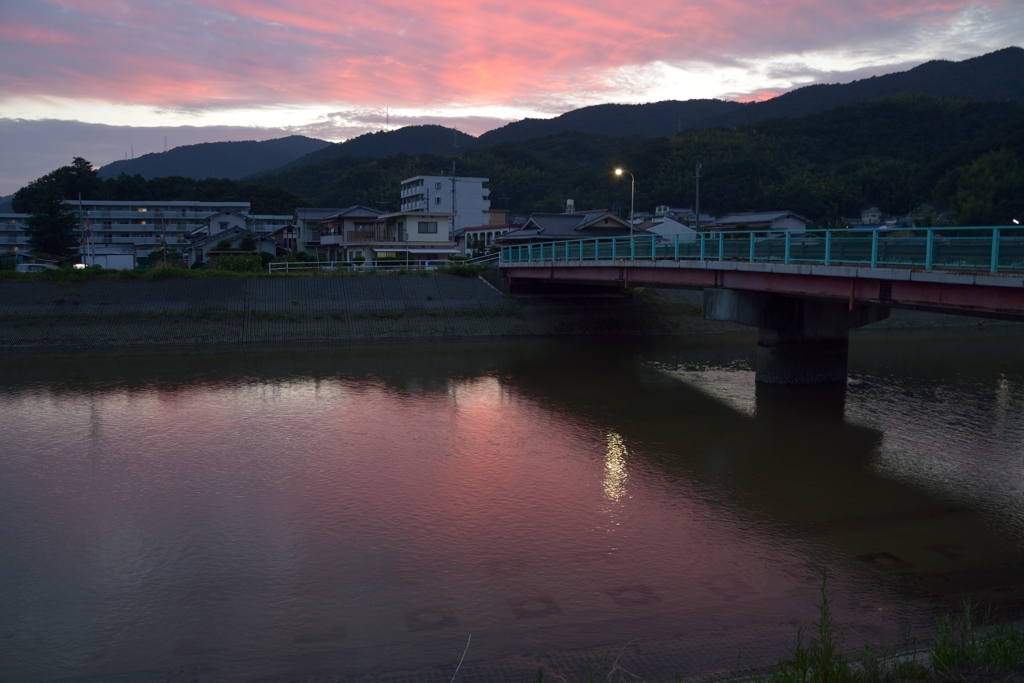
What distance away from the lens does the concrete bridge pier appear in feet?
78.0

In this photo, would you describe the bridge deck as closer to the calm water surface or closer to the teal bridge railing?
the teal bridge railing

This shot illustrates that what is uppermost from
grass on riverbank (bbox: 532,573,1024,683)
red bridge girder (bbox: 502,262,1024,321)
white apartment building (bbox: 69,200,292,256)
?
white apartment building (bbox: 69,200,292,256)

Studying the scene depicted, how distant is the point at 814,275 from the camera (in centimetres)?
1909

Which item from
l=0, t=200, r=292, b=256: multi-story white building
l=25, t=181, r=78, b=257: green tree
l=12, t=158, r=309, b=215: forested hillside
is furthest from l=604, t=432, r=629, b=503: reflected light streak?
l=12, t=158, r=309, b=215: forested hillside

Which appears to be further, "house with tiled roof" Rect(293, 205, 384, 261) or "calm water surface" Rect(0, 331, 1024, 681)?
"house with tiled roof" Rect(293, 205, 384, 261)

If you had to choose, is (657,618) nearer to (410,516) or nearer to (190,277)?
(410,516)

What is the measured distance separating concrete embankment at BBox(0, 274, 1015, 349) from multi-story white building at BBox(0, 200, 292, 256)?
49964mm

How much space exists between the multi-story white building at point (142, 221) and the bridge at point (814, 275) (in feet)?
225

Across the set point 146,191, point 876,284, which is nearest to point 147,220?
point 146,191

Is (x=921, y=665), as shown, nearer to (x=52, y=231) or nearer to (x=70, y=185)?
(x=52, y=231)

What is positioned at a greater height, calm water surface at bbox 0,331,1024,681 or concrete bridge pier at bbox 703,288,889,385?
concrete bridge pier at bbox 703,288,889,385

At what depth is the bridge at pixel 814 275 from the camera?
14.6 metres

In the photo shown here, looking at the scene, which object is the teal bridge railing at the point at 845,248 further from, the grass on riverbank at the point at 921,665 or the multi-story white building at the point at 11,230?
the multi-story white building at the point at 11,230

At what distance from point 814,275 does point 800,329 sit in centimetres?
524
